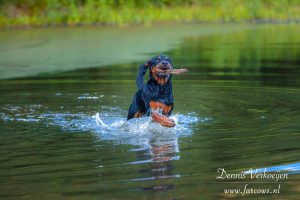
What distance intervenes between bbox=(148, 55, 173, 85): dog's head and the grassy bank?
21913mm

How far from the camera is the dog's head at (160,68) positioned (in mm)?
8992

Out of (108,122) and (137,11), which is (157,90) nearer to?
(108,122)

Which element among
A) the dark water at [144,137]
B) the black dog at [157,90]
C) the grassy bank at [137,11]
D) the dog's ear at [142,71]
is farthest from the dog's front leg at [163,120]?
the grassy bank at [137,11]

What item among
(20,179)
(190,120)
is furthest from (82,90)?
(20,179)

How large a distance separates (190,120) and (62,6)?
23184 millimetres

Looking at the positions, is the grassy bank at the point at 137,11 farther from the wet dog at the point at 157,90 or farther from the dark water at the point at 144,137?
the wet dog at the point at 157,90

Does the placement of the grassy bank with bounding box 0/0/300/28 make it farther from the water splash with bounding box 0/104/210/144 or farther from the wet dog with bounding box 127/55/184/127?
the wet dog with bounding box 127/55/184/127

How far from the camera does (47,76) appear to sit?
1608 cm

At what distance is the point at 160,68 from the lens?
29.6ft

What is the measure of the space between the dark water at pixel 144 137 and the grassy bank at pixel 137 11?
15.4 m

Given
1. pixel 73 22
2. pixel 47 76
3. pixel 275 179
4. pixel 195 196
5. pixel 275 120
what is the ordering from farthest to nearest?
pixel 73 22 → pixel 47 76 → pixel 275 120 → pixel 275 179 → pixel 195 196

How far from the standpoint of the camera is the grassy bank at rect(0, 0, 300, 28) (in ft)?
104

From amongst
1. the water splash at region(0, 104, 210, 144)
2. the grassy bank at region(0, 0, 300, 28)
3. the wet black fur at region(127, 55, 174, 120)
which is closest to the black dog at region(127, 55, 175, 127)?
the wet black fur at region(127, 55, 174, 120)

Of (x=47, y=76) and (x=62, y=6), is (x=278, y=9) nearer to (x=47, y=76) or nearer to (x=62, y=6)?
(x=62, y=6)
